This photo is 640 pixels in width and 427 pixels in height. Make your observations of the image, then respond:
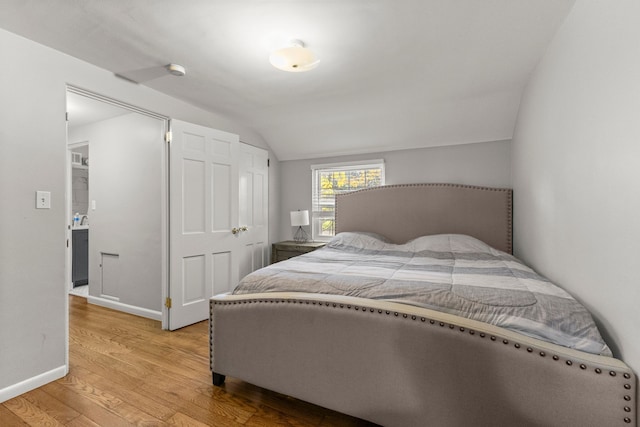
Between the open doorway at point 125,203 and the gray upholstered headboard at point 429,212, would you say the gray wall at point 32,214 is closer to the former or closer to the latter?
the open doorway at point 125,203

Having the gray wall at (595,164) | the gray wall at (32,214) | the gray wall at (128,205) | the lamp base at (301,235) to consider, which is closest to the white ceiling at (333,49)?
the gray wall at (32,214)

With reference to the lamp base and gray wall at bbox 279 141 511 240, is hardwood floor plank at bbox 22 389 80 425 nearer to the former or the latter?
the lamp base

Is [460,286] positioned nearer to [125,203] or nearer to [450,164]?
[450,164]

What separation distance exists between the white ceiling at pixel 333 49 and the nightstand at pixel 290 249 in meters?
1.70

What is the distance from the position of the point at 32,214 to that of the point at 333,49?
2345 millimetres

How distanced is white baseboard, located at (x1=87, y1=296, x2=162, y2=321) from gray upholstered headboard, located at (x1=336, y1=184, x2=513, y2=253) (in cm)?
239

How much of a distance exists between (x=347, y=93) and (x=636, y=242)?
7.79 ft

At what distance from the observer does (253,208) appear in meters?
3.99

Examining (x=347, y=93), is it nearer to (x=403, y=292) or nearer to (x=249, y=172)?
(x=249, y=172)

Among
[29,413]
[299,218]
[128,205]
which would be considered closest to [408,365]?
[29,413]

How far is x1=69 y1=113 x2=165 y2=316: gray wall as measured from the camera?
318cm

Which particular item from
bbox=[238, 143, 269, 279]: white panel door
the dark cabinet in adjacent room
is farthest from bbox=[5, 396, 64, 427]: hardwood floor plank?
the dark cabinet in adjacent room

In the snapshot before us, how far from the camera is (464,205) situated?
337 centimetres

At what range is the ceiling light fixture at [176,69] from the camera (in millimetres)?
2266
